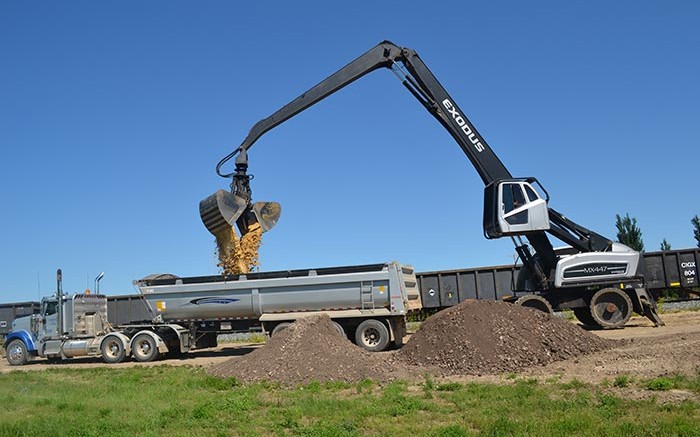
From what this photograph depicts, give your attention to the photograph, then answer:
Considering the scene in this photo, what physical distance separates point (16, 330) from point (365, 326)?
13026 millimetres

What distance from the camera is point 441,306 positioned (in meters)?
29.2

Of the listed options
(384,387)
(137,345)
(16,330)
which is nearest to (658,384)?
(384,387)

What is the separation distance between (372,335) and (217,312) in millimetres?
5127

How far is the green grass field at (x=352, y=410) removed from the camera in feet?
26.7

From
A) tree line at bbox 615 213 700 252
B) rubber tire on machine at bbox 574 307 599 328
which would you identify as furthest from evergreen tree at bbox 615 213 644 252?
rubber tire on machine at bbox 574 307 599 328

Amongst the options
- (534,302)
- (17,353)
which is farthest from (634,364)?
(17,353)

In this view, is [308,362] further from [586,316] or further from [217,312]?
[586,316]

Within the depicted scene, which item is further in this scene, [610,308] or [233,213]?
[610,308]

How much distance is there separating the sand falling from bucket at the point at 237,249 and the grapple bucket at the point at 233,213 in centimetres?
23

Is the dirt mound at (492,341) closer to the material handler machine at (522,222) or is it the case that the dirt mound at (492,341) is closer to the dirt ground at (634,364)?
the dirt ground at (634,364)

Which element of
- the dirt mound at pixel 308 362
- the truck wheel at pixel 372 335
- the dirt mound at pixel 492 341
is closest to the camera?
the dirt mound at pixel 308 362

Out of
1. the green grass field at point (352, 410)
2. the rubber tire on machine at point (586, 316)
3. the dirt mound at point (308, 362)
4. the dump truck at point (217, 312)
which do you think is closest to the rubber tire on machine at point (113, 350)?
the dump truck at point (217, 312)

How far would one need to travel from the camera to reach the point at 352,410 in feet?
32.0

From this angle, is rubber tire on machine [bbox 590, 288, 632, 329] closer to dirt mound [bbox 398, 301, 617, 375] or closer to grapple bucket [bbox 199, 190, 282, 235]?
dirt mound [bbox 398, 301, 617, 375]
